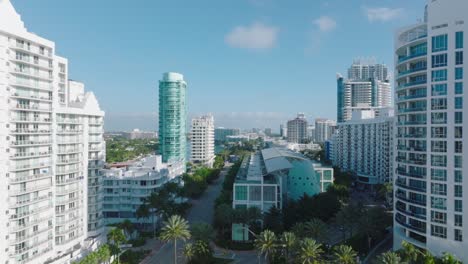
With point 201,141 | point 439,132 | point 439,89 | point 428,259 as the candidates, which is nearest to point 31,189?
point 428,259

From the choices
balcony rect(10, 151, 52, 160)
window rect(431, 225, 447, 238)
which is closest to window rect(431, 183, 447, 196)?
window rect(431, 225, 447, 238)

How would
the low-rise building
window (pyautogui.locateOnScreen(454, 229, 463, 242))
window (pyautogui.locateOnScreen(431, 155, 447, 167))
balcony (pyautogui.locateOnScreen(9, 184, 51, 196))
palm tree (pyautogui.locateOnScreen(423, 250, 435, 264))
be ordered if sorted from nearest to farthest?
palm tree (pyautogui.locateOnScreen(423, 250, 435, 264)), balcony (pyautogui.locateOnScreen(9, 184, 51, 196)), window (pyautogui.locateOnScreen(454, 229, 463, 242)), window (pyautogui.locateOnScreen(431, 155, 447, 167)), the low-rise building

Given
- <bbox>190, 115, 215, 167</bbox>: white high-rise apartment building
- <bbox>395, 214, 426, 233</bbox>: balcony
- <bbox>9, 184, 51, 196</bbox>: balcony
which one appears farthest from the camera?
<bbox>190, 115, 215, 167</bbox>: white high-rise apartment building

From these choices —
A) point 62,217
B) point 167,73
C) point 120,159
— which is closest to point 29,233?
point 62,217

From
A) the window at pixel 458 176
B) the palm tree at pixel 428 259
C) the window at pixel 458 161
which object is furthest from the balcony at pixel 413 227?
the window at pixel 458 161

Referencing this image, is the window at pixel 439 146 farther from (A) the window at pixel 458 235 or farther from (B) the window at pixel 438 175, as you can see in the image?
(A) the window at pixel 458 235

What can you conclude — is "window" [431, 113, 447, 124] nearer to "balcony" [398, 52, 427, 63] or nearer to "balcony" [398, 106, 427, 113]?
"balcony" [398, 106, 427, 113]
